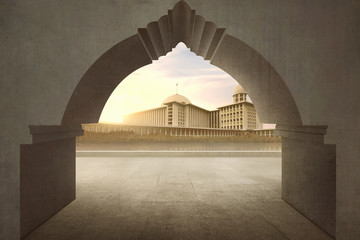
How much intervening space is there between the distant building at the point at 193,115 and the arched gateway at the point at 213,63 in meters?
25.4

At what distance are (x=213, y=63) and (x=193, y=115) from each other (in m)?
31.5

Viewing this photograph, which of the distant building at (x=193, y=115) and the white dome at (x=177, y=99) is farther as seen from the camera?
the white dome at (x=177, y=99)

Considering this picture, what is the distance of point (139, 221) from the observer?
3.38 metres

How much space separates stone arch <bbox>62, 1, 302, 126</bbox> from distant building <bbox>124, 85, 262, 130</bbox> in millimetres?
25605

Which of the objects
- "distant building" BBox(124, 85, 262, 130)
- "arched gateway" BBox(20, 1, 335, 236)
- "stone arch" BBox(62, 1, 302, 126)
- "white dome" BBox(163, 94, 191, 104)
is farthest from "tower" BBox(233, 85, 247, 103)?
"stone arch" BBox(62, 1, 302, 126)

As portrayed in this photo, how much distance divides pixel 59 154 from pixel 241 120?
3216 cm

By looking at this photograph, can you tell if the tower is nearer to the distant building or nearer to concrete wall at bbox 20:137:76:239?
the distant building

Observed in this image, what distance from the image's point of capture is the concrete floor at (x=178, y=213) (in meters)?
3.01

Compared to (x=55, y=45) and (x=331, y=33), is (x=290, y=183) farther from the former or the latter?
(x=55, y=45)

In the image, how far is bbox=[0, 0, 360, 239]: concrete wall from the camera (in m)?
2.86

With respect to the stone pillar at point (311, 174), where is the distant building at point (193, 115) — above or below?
above

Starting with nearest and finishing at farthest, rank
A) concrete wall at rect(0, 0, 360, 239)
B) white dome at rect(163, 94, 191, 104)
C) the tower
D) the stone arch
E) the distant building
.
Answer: concrete wall at rect(0, 0, 360, 239) → the stone arch → the distant building → white dome at rect(163, 94, 191, 104) → the tower

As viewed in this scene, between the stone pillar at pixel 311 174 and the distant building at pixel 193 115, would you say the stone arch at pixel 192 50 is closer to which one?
the stone pillar at pixel 311 174

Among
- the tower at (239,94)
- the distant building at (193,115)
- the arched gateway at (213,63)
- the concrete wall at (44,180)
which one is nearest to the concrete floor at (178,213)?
the concrete wall at (44,180)
